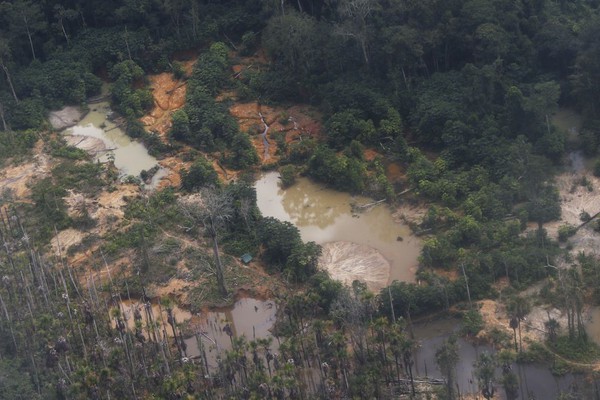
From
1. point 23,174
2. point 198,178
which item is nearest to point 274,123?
point 198,178

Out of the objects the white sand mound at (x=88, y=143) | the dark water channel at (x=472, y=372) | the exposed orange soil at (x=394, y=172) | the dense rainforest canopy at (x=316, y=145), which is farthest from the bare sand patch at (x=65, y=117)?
the dark water channel at (x=472, y=372)

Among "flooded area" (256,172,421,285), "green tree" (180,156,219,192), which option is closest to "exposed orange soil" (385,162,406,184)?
"flooded area" (256,172,421,285)

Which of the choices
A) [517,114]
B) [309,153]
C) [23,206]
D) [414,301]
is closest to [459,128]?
[517,114]

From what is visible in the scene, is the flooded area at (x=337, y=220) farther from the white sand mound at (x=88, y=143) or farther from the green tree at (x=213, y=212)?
the white sand mound at (x=88, y=143)

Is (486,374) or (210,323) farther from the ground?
(486,374)

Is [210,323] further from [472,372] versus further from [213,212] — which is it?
[472,372]

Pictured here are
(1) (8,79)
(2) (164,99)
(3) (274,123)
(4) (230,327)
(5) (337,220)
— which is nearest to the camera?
(4) (230,327)

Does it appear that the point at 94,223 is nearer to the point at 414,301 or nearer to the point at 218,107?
the point at 218,107
